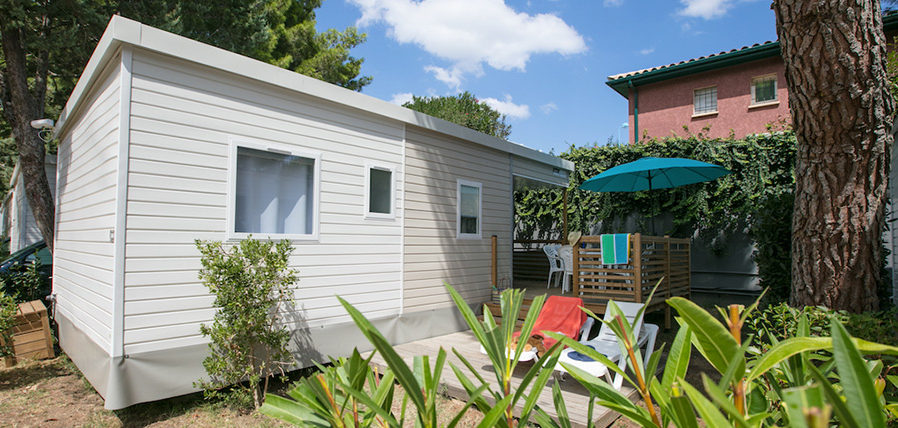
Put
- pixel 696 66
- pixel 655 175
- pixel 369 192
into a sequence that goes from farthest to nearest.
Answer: pixel 696 66, pixel 655 175, pixel 369 192

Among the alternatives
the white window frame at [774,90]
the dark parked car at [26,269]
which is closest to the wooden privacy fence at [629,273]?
the white window frame at [774,90]

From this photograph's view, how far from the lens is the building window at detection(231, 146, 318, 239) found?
4762 mm

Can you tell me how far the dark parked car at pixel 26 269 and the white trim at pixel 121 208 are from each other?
4.09 m

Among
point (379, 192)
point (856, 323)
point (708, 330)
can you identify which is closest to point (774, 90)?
point (856, 323)

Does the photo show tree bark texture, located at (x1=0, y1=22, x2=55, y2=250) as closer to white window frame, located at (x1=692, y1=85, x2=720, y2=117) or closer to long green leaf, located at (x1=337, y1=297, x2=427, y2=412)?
long green leaf, located at (x1=337, y1=297, x2=427, y2=412)

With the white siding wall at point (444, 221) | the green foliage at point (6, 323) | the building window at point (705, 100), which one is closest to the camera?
the green foliage at point (6, 323)

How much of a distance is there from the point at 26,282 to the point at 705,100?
13701mm

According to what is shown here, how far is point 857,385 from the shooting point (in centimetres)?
→ 51

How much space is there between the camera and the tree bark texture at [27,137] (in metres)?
7.35

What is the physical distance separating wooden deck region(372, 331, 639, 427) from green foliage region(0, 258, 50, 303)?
5.60m

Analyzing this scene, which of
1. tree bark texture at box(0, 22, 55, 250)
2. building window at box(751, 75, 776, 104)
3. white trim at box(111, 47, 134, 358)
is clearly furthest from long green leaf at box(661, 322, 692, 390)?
building window at box(751, 75, 776, 104)

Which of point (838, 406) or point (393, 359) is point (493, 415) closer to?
point (393, 359)

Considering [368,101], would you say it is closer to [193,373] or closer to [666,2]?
[193,373]

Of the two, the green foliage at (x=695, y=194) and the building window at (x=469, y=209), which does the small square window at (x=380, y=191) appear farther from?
the green foliage at (x=695, y=194)
